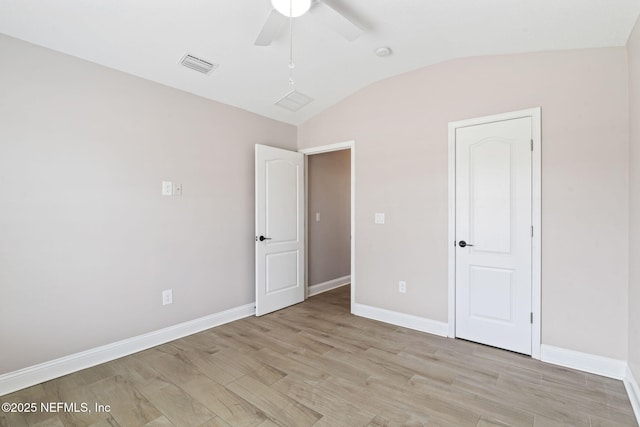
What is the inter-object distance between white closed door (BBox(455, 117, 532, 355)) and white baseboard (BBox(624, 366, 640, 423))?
616mm

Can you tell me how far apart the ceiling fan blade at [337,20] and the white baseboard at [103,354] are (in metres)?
3.02

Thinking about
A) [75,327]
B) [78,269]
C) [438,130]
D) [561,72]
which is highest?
[561,72]

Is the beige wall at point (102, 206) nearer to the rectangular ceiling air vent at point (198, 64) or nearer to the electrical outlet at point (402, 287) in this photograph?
the rectangular ceiling air vent at point (198, 64)

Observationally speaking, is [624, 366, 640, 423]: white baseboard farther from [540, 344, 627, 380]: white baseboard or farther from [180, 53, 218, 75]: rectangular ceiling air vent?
[180, 53, 218, 75]: rectangular ceiling air vent

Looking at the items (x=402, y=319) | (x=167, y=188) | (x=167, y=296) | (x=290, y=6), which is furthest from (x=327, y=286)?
(x=290, y=6)

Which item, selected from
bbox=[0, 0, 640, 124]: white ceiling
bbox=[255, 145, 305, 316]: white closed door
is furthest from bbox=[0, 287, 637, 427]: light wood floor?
bbox=[0, 0, 640, 124]: white ceiling

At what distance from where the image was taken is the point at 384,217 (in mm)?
3617

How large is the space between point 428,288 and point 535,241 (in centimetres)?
→ 108

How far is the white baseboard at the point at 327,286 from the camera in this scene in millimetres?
4740

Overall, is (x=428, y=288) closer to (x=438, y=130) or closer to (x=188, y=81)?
(x=438, y=130)

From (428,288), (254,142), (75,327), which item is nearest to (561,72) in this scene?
(428,288)

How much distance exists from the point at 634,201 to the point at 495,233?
3.13 ft

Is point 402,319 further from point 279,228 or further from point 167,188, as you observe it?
point 167,188

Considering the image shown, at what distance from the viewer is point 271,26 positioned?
2062 mm
